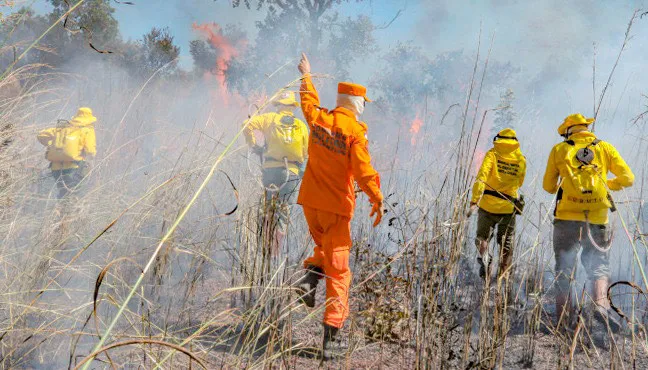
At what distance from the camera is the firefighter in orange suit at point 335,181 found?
10.4ft

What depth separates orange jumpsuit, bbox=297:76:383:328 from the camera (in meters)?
3.18

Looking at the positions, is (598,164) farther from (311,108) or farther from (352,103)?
(311,108)

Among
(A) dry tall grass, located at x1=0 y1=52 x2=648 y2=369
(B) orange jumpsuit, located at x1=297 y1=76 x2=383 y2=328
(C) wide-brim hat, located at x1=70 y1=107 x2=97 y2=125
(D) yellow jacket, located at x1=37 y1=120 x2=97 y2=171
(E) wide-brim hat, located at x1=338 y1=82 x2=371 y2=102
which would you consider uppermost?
(C) wide-brim hat, located at x1=70 y1=107 x2=97 y2=125

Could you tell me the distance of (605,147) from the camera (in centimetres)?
418

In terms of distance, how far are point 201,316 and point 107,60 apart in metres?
15.2

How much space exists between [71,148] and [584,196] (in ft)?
17.5

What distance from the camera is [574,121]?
4.20 metres

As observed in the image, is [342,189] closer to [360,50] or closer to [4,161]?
[4,161]

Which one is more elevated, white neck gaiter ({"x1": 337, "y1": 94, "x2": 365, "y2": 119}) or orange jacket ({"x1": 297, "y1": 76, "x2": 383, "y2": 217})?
white neck gaiter ({"x1": 337, "y1": 94, "x2": 365, "y2": 119})

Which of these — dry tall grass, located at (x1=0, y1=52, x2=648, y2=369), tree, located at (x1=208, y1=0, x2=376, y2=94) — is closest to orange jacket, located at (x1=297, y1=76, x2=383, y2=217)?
dry tall grass, located at (x1=0, y1=52, x2=648, y2=369)

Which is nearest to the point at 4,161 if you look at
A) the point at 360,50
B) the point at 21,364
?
the point at 21,364

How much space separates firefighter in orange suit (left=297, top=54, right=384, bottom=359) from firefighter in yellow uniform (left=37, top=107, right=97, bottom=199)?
3.72 meters

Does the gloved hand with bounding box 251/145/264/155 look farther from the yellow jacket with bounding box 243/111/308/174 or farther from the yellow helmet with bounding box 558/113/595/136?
the yellow helmet with bounding box 558/113/595/136

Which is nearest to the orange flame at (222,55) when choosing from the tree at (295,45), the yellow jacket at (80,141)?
the tree at (295,45)
